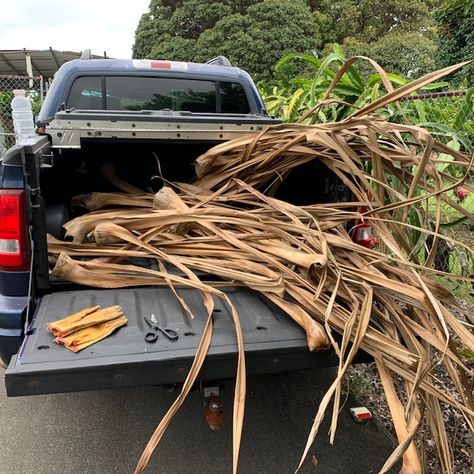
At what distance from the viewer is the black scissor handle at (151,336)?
71.4 inches

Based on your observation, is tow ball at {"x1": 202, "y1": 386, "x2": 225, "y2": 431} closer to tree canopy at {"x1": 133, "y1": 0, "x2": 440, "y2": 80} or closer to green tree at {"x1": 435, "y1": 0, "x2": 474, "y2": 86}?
green tree at {"x1": 435, "y1": 0, "x2": 474, "y2": 86}

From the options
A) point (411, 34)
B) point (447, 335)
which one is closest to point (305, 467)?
point (447, 335)

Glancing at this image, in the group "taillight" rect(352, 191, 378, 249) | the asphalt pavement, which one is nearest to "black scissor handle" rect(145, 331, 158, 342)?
the asphalt pavement

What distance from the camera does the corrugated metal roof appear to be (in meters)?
13.3

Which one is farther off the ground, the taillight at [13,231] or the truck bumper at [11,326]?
the taillight at [13,231]

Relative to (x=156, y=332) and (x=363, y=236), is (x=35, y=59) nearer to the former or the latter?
(x=363, y=236)

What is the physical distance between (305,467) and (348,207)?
1.42 meters

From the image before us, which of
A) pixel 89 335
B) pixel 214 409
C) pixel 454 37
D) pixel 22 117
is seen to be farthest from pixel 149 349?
pixel 454 37

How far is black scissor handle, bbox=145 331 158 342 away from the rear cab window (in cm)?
255

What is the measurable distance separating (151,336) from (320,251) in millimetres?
855

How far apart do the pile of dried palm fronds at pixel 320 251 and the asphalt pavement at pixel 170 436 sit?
0.70 metres

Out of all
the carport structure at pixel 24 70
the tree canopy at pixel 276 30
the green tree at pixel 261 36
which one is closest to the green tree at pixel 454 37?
the tree canopy at pixel 276 30

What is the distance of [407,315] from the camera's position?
6.61ft

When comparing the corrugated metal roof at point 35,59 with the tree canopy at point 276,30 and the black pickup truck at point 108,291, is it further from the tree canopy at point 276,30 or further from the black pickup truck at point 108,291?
the black pickup truck at point 108,291
